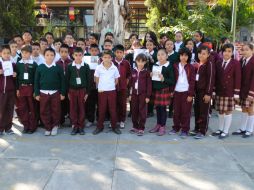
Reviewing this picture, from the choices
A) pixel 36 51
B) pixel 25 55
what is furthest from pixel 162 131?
pixel 36 51

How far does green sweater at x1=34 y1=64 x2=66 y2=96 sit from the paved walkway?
911mm

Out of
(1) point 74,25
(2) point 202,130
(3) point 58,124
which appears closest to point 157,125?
(2) point 202,130

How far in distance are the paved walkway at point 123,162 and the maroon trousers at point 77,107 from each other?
0.95 ft

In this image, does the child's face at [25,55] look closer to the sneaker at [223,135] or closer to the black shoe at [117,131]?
the black shoe at [117,131]

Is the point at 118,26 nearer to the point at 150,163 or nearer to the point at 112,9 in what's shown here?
the point at 112,9

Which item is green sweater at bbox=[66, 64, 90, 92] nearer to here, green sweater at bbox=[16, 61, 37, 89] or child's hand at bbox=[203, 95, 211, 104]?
green sweater at bbox=[16, 61, 37, 89]

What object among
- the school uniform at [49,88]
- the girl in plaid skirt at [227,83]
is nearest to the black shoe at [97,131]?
the school uniform at [49,88]

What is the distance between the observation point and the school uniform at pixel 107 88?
20.9 ft

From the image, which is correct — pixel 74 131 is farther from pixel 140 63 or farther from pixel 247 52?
pixel 247 52

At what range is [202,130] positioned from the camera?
6.32 metres

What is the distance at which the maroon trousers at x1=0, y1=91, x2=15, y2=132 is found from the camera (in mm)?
6367

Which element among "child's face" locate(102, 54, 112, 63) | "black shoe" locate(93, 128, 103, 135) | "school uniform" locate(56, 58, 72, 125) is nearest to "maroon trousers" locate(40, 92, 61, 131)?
"school uniform" locate(56, 58, 72, 125)

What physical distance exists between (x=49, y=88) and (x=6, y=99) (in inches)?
34.9

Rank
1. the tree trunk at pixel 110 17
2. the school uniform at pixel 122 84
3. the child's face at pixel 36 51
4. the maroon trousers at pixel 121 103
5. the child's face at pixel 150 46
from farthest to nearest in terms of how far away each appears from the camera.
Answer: the tree trunk at pixel 110 17
the child's face at pixel 150 46
the child's face at pixel 36 51
the maroon trousers at pixel 121 103
the school uniform at pixel 122 84
